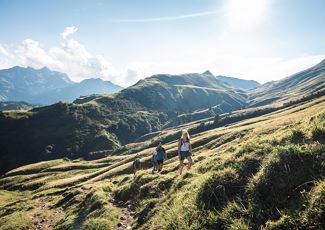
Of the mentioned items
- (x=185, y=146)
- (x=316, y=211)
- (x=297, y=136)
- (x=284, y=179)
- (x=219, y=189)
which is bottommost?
(x=316, y=211)

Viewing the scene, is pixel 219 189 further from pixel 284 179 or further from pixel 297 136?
pixel 297 136

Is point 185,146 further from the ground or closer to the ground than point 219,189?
further from the ground

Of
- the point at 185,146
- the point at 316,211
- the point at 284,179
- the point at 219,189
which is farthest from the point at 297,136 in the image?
the point at 185,146

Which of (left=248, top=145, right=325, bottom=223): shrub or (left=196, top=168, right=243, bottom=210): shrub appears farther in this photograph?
(left=196, top=168, right=243, bottom=210): shrub

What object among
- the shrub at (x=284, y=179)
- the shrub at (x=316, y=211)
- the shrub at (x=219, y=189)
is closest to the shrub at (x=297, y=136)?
the shrub at (x=284, y=179)

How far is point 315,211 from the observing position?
26.9 ft

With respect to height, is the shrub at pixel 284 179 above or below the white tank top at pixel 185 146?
below

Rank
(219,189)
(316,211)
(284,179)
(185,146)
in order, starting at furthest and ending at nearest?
(185,146), (219,189), (284,179), (316,211)

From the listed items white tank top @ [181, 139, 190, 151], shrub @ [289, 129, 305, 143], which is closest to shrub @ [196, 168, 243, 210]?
shrub @ [289, 129, 305, 143]

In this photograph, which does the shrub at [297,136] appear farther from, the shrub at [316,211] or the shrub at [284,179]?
the shrub at [316,211]

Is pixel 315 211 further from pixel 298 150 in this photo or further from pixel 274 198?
pixel 298 150

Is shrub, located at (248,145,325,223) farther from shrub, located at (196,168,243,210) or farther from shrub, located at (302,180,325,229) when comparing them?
shrub, located at (196,168,243,210)

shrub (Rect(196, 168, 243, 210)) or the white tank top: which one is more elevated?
the white tank top

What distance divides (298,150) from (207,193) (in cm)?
399
